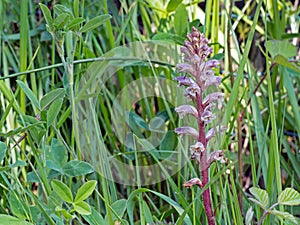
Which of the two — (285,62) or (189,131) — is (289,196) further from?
(285,62)

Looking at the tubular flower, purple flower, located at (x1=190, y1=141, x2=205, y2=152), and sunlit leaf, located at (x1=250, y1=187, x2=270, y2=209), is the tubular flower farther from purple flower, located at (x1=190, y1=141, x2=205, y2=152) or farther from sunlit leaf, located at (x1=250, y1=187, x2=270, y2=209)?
sunlit leaf, located at (x1=250, y1=187, x2=270, y2=209)

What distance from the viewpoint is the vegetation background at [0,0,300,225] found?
0.98 meters

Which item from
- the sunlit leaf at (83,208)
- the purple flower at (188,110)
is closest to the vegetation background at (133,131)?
the sunlit leaf at (83,208)

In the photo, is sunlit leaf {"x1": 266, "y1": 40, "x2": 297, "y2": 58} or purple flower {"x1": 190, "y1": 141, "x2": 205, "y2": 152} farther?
sunlit leaf {"x1": 266, "y1": 40, "x2": 297, "y2": 58}

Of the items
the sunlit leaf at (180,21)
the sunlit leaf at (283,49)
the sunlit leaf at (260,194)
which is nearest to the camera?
the sunlit leaf at (260,194)

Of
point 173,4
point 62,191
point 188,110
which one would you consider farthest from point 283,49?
point 62,191

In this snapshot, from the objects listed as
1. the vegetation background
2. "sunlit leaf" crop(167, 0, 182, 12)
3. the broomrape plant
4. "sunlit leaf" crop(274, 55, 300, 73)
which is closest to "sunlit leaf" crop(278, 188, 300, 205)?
the vegetation background

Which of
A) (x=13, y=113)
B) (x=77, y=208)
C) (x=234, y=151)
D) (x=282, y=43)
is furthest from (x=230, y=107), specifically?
(x=13, y=113)

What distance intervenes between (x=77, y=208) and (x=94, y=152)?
46 centimetres

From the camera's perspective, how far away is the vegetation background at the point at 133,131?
0.98 m

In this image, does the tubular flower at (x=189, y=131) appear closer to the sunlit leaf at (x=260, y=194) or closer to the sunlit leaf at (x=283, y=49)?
the sunlit leaf at (x=260, y=194)

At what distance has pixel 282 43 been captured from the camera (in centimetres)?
114

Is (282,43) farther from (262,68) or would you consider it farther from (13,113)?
(262,68)

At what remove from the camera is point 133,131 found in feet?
4.86
